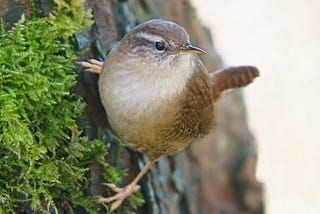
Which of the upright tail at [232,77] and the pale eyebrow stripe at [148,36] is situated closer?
the pale eyebrow stripe at [148,36]

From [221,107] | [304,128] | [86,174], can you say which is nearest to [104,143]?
[86,174]

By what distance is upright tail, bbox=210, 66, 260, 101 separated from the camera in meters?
3.97

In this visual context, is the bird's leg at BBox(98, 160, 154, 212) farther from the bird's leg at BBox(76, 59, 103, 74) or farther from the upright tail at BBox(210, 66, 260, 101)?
the upright tail at BBox(210, 66, 260, 101)

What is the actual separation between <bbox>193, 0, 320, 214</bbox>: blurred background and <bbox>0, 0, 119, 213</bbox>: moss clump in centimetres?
420

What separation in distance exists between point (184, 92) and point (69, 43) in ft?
2.17

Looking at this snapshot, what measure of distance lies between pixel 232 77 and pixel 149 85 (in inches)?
35.2

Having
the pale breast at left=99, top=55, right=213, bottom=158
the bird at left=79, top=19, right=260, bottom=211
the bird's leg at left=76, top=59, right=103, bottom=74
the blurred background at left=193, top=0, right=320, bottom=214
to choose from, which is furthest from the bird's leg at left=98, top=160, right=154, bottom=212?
the blurred background at left=193, top=0, right=320, bottom=214

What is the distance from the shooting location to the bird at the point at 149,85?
322cm

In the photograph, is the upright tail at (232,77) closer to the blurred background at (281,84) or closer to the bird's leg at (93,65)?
the bird's leg at (93,65)

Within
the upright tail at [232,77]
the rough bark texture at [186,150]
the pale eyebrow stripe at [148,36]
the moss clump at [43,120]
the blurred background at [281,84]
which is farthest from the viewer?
the blurred background at [281,84]

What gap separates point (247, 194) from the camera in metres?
5.40

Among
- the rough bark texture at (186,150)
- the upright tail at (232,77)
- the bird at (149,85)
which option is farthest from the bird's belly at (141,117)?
the upright tail at (232,77)

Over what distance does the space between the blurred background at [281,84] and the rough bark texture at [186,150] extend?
183cm

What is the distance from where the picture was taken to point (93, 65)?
3.31 metres
